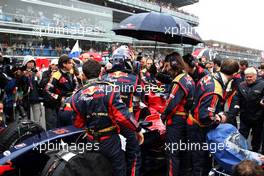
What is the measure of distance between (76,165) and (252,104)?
3.49 meters

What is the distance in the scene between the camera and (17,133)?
3633 mm

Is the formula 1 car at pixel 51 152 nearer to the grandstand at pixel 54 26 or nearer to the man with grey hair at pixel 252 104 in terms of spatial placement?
the man with grey hair at pixel 252 104

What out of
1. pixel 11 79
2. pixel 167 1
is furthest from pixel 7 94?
pixel 167 1

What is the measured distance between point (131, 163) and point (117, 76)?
3.39 feet

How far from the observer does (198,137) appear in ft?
11.6

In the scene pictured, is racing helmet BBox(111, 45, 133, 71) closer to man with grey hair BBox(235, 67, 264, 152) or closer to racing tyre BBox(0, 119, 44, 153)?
racing tyre BBox(0, 119, 44, 153)

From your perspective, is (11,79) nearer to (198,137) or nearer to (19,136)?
(19,136)

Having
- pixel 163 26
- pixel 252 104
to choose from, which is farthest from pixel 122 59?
pixel 252 104

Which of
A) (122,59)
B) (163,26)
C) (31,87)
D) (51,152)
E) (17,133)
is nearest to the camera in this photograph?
(51,152)

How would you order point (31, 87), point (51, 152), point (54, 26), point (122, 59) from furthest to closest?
point (54, 26) < point (31, 87) < point (122, 59) < point (51, 152)

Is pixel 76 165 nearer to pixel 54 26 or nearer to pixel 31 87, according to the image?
pixel 31 87

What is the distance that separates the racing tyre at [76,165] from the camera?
8.30ft

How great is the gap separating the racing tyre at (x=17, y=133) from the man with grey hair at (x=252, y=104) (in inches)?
136

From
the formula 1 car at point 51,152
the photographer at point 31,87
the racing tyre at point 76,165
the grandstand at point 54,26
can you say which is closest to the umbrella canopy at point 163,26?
the formula 1 car at point 51,152
